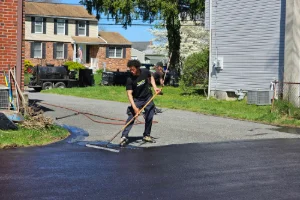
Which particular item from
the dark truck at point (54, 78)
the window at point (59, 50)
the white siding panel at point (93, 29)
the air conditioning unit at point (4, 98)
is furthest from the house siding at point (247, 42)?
the white siding panel at point (93, 29)

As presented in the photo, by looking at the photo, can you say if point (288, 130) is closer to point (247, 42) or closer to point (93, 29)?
point (247, 42)

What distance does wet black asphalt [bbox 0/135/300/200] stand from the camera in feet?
24.2

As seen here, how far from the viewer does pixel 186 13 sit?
39406 mm

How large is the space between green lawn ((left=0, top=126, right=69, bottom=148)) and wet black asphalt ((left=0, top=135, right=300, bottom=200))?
1.24 feet

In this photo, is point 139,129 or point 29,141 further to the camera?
point 139,129

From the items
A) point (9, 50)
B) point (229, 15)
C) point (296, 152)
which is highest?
point (229, 15)

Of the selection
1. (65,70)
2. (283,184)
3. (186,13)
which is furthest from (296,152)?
(186,13)

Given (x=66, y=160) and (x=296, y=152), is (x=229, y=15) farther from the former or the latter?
(x=66, y=160)

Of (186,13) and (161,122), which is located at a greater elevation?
(186,13)

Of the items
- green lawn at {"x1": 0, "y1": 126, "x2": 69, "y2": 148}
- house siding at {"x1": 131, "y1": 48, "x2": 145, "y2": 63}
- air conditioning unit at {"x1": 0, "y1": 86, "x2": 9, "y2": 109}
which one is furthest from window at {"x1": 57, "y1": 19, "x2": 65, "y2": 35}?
green lawn at {"x1": 0, "y1": 126, "x2": 69, "y2": 148}

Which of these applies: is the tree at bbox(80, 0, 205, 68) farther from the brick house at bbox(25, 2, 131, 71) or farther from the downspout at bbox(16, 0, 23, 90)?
the downspout at bbox(16, 0, 23, 90)

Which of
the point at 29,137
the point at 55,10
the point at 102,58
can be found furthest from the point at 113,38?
the point at 29,137

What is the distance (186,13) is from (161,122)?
78.5ft

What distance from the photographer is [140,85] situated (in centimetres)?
1202
